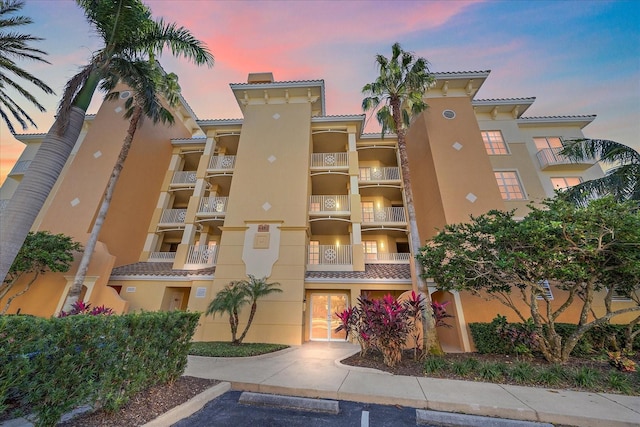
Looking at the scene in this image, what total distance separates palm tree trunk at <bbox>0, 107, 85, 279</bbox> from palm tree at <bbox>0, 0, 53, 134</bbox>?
6.59 meters

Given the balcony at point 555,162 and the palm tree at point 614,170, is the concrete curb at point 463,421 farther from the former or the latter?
the balcony at point 555,162

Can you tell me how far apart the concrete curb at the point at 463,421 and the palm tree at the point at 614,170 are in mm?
8078

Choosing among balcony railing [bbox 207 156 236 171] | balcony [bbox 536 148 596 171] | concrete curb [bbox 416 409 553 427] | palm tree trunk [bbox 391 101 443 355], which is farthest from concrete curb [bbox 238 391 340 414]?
balcony [bbox 536 148 596 171]

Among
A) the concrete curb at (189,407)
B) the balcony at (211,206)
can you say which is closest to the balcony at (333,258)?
the balcony at (211,206)

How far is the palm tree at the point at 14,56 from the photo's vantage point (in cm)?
870

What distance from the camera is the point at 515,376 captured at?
5.48 m

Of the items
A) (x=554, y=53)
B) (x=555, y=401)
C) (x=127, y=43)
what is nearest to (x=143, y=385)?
(x=555, y=401)

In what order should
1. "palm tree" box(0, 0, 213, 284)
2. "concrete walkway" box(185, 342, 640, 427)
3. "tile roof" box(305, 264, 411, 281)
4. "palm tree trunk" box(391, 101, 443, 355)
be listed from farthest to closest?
"tile roof" box(305, 264, 411, 281), "palm tree trunk" box(391, 101, 443, 355), "palm tree" box(0, 0, 213, 284), "concrete walkway" box(185, 342, 640, 427)

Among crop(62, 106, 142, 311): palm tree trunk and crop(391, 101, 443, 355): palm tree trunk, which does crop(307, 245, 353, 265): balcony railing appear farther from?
crop(62, 106, 142, 311): palm tree trunk

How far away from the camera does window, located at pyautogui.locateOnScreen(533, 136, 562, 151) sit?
14133 millimetres

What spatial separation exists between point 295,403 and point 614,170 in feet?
44.8

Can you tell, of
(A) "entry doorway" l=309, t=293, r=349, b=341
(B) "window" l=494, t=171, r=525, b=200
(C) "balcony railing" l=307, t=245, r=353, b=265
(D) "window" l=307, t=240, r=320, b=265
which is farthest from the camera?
(D) "window" l=307, t=240, r=320, b=265

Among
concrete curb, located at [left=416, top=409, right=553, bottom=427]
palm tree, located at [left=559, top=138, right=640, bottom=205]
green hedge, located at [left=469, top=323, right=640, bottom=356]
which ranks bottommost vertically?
concrete curb, located at [left=416, top=409, right=553, bottom=427]

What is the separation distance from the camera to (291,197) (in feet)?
43.2
